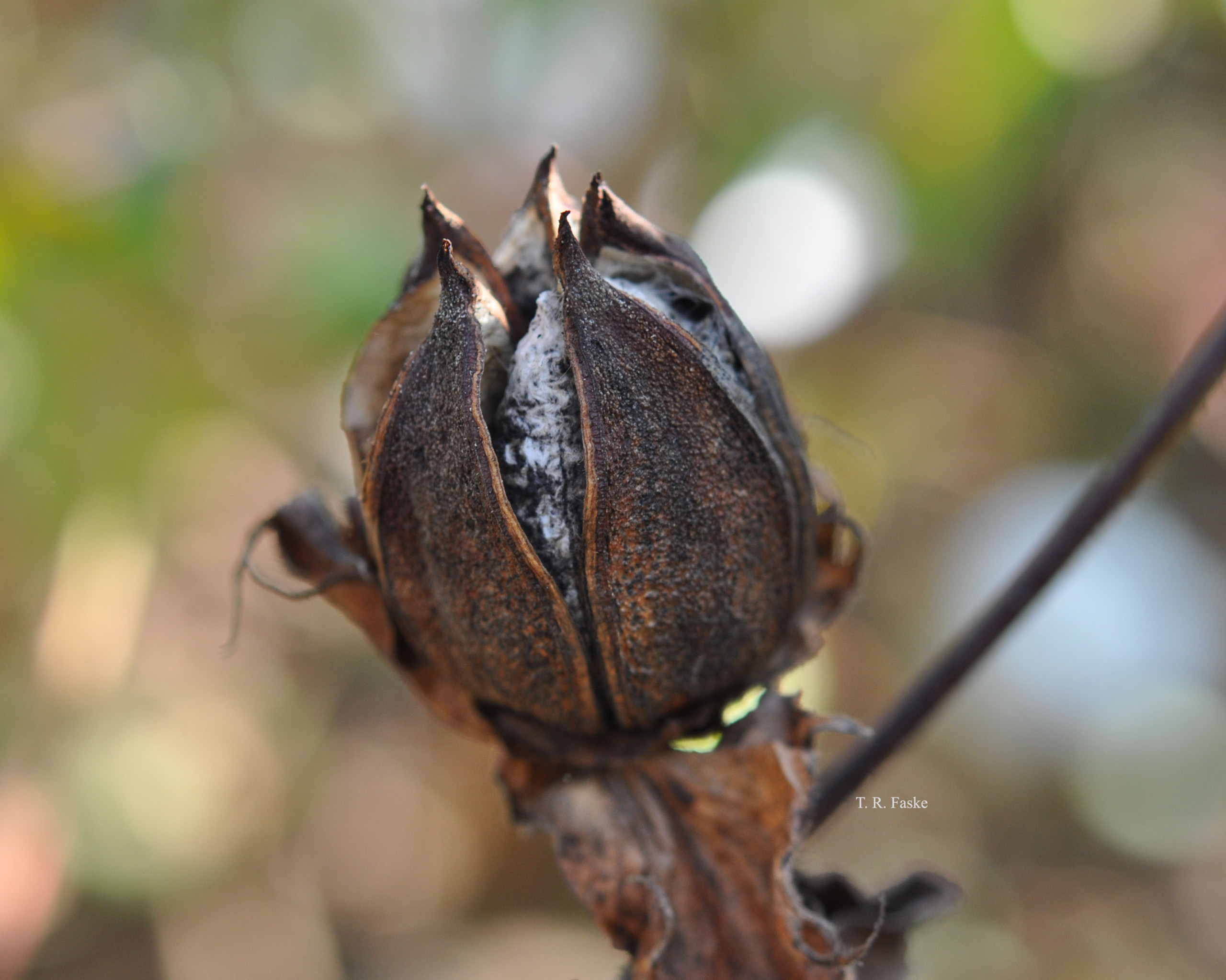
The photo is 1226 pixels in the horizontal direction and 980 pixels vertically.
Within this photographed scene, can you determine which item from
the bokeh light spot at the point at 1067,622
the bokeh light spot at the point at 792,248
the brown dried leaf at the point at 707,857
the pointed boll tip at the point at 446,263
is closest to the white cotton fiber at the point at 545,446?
the pointed boll tip at the point at 446,263

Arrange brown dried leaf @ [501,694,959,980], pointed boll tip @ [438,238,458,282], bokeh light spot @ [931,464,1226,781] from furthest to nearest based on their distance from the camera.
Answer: bokeh light spot @ [931,464,1226,781]
brown dried leaf @ [501,694,959,980]
pointed boll tip @ [438,238,458,282]

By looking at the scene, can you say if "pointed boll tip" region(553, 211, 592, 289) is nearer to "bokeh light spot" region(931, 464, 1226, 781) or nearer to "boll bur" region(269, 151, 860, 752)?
"boll bur" region(269, 151, 860, 752)

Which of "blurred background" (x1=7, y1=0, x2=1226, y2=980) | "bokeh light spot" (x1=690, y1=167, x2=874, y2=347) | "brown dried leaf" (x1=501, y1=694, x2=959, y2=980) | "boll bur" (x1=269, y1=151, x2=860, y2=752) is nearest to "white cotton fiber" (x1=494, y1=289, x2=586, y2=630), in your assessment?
"boll bur" (x1=269, y1=151, x2=860, y2=752)

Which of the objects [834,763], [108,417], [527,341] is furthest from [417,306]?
[108,417]

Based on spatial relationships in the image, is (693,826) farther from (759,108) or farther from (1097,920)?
(759,108)

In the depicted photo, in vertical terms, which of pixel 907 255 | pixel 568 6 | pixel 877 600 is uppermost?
pixel 568 6

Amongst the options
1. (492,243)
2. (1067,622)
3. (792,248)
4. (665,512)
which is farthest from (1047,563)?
(492,243)
